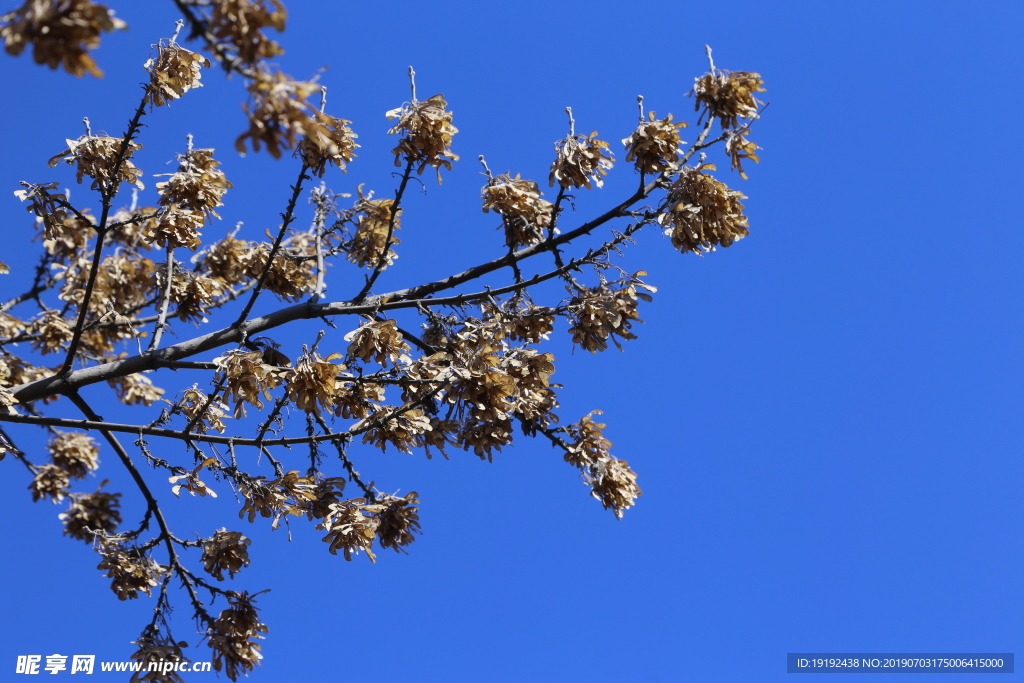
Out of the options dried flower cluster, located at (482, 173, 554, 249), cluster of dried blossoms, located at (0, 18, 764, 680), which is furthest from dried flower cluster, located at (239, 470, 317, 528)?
dried flower cluster, located at (482, 173, 554, 249)

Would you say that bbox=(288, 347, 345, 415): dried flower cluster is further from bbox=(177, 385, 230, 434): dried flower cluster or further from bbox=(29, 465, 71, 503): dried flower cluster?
bbox=(29, 465, 71, 503): dried flower cluster

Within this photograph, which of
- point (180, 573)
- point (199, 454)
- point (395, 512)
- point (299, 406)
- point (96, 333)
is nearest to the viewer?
point (299, 406)

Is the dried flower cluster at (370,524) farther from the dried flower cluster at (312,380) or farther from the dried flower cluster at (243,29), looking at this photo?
the dried flower cluster at (243,29)

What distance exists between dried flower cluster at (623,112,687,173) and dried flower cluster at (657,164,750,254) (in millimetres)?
150

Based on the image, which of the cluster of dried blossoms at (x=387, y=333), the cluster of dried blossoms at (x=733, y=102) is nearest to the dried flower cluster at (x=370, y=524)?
the cluster of dried blossoms at (x=387, y=333)

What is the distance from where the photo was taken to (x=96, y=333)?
8.05 metres

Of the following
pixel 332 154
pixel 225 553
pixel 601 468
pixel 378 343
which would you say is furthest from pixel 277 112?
pixel 225 553

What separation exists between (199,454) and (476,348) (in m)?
1.81

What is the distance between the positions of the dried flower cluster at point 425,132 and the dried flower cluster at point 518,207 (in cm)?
44

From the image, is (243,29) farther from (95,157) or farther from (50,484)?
(50,484)

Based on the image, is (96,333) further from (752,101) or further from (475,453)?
(752,101)

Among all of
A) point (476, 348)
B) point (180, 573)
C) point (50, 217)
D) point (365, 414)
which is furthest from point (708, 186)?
point (180, 573)

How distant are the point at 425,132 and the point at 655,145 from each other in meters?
1.45

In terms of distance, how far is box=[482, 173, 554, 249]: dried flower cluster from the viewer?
5.82 m
